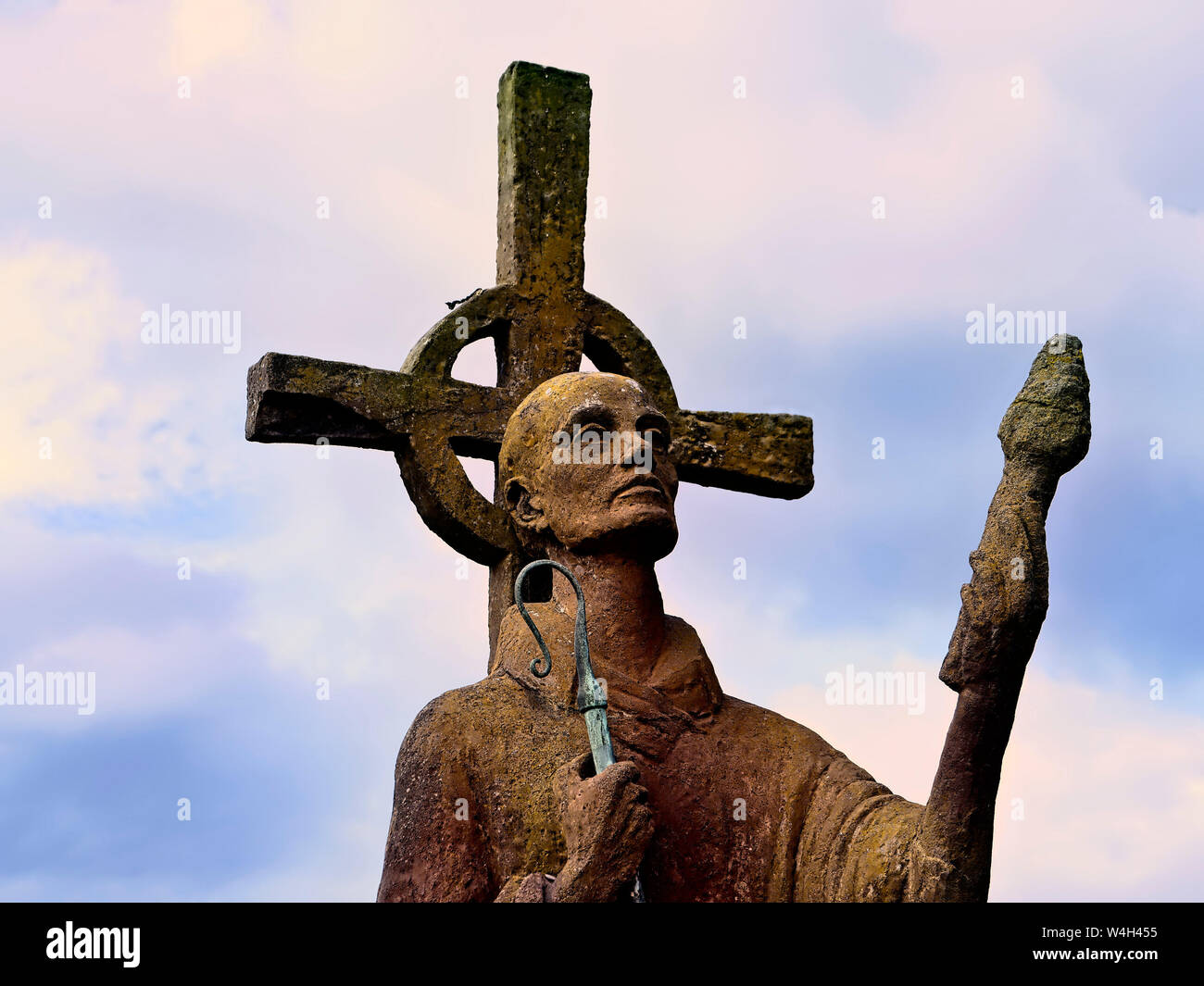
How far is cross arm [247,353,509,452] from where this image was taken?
10812 mm

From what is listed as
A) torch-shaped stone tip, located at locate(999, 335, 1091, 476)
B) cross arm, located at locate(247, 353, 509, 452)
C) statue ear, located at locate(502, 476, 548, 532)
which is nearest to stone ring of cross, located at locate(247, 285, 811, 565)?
cross arm, located at locate(247, 353, 509, 452)

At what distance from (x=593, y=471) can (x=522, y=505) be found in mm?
444

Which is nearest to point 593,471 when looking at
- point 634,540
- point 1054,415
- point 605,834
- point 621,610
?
point 634,540

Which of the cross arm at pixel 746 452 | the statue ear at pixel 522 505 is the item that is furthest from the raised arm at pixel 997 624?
the cross arm at pixel 746 452

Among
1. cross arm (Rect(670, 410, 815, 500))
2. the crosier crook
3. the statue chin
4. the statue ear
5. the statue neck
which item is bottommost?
the crosier crook

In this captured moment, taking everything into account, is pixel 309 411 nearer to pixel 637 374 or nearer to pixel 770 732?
pixel 637 374

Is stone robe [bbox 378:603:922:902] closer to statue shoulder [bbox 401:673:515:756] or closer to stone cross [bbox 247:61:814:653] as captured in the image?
statue shoulder [bbox 401:673:515:756]

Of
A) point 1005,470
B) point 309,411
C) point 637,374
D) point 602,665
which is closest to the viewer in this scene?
point 1005,470

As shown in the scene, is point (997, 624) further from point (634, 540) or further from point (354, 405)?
point (354, 405)

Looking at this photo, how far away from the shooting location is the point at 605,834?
8828 millimetres

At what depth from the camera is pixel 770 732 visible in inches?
396

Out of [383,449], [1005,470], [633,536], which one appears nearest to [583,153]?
[383,449]

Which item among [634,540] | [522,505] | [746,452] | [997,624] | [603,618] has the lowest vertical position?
[997,624]
